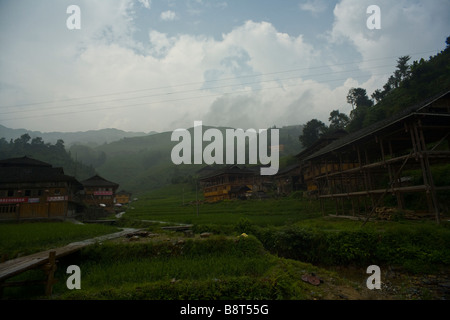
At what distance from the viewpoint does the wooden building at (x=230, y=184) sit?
4362 centimetres

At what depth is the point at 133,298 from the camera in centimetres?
636

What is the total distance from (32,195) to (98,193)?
52.6 feet

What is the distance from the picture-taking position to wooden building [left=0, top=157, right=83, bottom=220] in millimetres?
28156

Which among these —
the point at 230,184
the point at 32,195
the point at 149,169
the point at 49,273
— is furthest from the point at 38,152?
the point at 49,273

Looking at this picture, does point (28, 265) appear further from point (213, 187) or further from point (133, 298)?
point (213, 187)

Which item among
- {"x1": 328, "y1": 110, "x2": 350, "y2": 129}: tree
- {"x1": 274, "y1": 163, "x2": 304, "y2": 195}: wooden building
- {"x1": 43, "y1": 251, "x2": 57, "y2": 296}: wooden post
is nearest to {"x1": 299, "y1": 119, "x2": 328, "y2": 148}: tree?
{"x1": 328, "y1": 110, "x2": 350, "y2": 129}: tree

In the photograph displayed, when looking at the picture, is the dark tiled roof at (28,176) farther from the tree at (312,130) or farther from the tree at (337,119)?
the tree at (337,119)

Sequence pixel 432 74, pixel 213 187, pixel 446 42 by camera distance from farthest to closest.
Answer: pixel 213 187 → pixel 446 42 → pixel 432 74

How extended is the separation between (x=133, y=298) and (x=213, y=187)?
43.0 meters

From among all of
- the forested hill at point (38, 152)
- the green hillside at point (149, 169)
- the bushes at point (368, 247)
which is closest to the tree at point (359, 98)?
the green hillside at point (149, 169)

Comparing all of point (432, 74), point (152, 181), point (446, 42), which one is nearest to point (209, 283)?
point (432, 74)

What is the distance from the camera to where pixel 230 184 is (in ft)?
147
